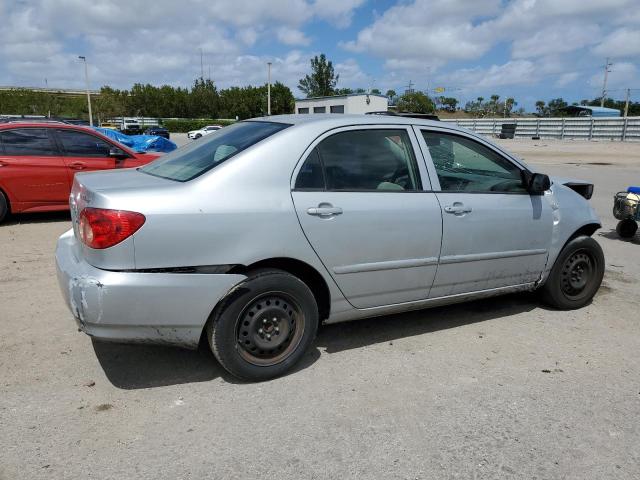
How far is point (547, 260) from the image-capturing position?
14.9ft

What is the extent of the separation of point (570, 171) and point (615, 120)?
3075cm

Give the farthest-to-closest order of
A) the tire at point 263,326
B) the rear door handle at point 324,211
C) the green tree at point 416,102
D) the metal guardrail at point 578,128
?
the green tree at point 416,102, the metal guardrail at point 578,128, the rear door handle at point 324,211, the tire at point 263,326

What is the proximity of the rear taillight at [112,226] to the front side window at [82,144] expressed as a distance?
6272mm

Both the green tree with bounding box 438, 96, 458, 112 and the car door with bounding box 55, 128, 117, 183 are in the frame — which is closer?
the car door with bounding box 55, 128, 117, 183

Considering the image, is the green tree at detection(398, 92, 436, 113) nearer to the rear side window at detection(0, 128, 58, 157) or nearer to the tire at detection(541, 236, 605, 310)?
the rear side window at detection(0, 128, 58, 157)

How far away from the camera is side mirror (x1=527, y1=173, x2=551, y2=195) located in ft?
13.9

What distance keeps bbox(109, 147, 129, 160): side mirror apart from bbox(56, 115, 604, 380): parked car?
508 cm

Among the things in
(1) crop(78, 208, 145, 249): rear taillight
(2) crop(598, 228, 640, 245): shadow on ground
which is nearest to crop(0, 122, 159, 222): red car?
(1) crop(78, 208, 145, 249): rear taillight

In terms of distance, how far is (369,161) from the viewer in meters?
3.74

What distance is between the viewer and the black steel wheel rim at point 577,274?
4.73 m

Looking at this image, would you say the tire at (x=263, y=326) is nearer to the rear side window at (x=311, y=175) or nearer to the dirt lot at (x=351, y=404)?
the dirt lot at (x=351, y=404)

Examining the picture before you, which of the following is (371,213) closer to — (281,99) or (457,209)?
(457,209)

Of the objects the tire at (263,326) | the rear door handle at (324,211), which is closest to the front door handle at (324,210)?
the rear door handle at (324,211)

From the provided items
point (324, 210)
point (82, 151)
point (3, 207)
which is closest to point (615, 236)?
point (324, 210)
